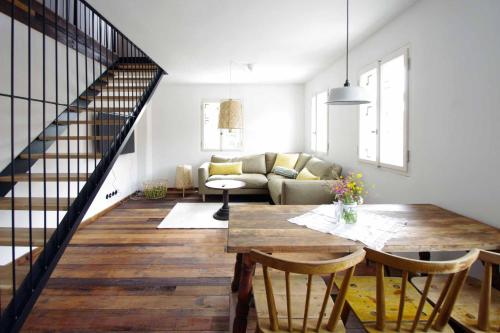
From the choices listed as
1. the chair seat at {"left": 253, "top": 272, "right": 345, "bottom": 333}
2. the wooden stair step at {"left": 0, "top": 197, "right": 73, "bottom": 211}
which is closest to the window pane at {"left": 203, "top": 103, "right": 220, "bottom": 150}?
the wooden stair step at {"left": 0, "top": 197, "right": 73, "bottom": 211}

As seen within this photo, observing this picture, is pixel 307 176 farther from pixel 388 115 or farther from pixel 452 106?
pixel 452 106

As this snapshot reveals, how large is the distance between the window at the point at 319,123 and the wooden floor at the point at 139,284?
2.59 meters

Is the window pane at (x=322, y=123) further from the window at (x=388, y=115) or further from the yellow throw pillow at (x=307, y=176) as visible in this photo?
the window at (x=388, y=115)

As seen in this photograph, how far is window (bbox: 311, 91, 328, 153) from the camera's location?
533 centimetres

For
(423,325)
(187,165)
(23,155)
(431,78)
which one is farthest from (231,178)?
(423,325)

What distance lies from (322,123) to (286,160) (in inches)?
44.7

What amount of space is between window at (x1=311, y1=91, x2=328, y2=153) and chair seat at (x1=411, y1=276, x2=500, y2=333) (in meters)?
3.68

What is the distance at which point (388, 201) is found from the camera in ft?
10.3

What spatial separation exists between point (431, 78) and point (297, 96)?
4483 mm

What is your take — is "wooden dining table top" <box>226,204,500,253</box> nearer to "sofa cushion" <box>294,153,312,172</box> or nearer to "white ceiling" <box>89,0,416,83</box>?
"white ceiling" <box>89,0,416,83</box>

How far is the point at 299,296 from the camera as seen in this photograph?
1.53 meters

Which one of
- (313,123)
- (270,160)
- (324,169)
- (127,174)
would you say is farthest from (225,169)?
(324,169)

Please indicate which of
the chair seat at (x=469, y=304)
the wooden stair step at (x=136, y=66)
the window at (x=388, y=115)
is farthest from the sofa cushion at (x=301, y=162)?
the chair seat at (x=469, y=304)

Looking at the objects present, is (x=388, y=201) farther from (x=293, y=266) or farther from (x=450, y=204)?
(x=293, y=266)
